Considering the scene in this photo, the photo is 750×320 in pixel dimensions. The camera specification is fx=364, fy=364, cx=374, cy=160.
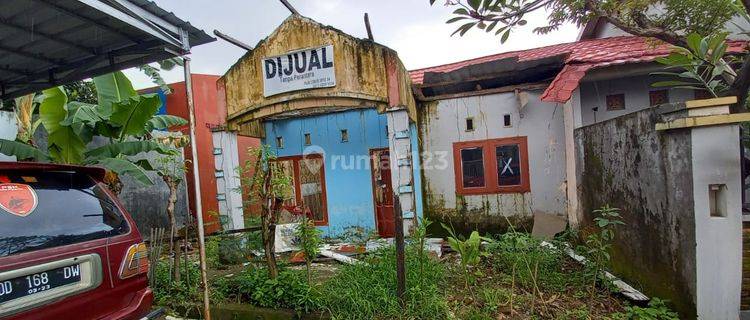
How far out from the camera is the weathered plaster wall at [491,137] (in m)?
6.66

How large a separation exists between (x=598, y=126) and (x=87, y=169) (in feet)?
19.1

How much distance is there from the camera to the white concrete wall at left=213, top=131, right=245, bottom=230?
6.68 metres

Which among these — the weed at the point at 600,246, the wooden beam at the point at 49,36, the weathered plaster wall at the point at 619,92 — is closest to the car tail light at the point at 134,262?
the wooden beam at the point at 49,36

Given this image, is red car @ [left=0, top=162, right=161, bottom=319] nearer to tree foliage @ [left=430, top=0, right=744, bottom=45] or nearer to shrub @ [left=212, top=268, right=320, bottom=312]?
shrub @ [left=212, top=268, right=320, bottom=312]

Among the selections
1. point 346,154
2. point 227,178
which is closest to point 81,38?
point 227,178

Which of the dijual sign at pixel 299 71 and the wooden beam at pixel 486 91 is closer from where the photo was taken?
the dijual sign at pixel 299 71

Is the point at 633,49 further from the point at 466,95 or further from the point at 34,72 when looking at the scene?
the point at 34,72

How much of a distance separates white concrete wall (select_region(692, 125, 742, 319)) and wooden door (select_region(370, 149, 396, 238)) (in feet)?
16.8

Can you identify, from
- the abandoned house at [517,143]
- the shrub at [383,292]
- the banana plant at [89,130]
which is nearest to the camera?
the abandoned house at [517,143]

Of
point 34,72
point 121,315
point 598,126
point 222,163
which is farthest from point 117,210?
point 598,126

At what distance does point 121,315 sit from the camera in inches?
97.3

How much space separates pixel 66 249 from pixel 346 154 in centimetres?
589

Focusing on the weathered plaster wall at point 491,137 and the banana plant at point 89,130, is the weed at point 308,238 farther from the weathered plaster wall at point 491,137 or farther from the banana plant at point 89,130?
the weathered plaster wall at point 491,137

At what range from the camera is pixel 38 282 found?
2.04 metres
